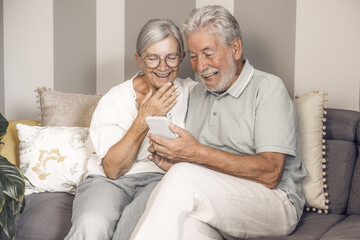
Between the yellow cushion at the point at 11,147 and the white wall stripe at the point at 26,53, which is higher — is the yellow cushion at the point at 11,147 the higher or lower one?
the lower one

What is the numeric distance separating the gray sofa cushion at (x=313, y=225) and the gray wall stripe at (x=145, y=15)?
1.14 meters

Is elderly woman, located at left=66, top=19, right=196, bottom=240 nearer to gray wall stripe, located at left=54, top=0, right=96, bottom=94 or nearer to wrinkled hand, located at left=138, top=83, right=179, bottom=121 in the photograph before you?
wrinkled hand, located at left=138, top=83, right=179, bottom=121

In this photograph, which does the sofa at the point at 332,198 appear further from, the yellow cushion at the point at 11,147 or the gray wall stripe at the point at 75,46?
the gray wall stripe at the point at 75,46

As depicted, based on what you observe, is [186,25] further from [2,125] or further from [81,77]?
[81,77]

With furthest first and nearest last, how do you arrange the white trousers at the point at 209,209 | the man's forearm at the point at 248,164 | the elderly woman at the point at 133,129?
the elderly woman at the point at 133,129, the man's forearm at the point at 248,164, the white trousers at the point at 209,209

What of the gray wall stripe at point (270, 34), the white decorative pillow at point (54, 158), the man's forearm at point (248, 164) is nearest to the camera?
the man's forearm at point (248, 164)

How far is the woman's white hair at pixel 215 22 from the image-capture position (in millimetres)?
1904

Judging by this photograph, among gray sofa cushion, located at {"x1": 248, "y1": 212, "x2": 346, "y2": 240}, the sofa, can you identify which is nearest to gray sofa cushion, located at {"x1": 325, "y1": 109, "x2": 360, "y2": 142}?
the sofa

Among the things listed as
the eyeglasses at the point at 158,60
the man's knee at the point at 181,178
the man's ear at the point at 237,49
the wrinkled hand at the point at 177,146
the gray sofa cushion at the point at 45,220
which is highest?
the man's ear at the point at 237,49

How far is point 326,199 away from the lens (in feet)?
6.34

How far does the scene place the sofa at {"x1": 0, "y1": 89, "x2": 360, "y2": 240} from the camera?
1.90m

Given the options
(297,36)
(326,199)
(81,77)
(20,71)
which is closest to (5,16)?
(20,71)

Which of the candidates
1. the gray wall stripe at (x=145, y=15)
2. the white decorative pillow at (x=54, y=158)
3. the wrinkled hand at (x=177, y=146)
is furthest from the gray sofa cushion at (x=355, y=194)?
the white decorative pillow at (x=54, y=158)

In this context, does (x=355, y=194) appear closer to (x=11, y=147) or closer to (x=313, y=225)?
(x=313, y=225)
